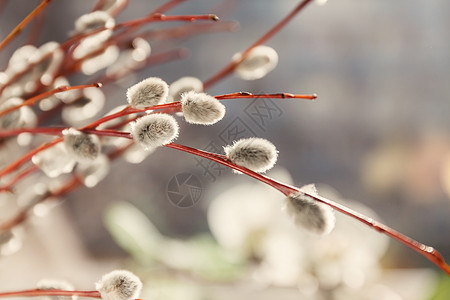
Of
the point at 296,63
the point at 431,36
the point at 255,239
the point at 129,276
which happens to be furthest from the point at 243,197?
the point at 431,36

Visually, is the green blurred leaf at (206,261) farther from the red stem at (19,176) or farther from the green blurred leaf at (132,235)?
the red stem at (19,176)

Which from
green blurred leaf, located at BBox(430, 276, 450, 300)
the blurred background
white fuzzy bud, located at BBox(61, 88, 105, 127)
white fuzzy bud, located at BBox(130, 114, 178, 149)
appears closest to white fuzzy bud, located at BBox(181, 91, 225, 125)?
white fuzzy bud, located at BBox(130, 114, 178, 149)

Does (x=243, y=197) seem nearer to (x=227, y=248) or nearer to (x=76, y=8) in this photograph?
(x=227, y=248)

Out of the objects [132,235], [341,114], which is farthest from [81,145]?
[341,114]

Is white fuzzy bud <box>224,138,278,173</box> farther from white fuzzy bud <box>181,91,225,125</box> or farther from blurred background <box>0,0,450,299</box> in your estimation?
blurred background <box>0,0,450,299</box>

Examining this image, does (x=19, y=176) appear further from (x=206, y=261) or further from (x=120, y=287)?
(x=206, y=261)
